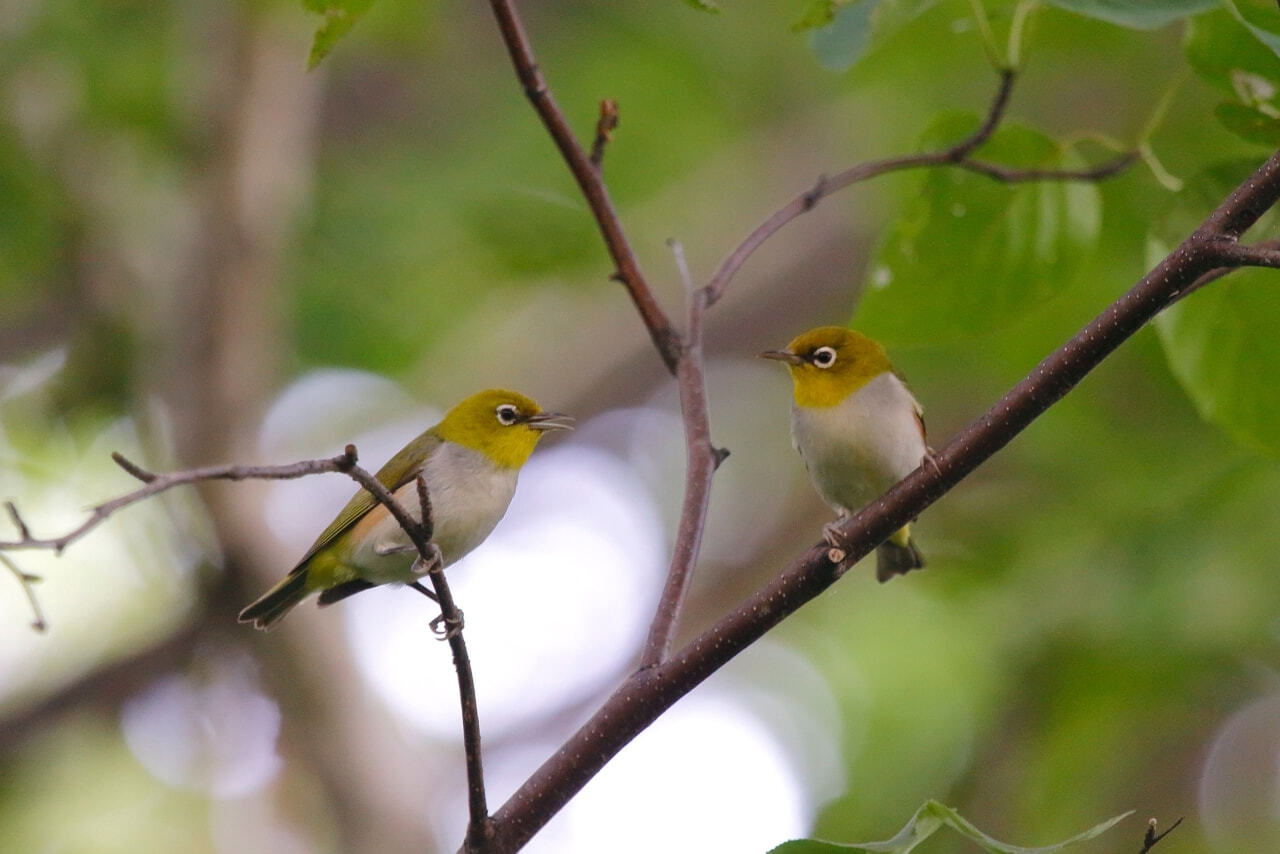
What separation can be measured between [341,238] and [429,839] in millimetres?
3954

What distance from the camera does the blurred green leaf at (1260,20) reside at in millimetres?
2281

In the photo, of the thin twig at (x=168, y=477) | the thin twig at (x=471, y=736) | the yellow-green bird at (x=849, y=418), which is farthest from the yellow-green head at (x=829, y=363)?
the thin twig at (x=168, y=477)

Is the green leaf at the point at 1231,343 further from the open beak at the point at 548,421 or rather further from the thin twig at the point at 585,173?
the open beak at the point at 548,421

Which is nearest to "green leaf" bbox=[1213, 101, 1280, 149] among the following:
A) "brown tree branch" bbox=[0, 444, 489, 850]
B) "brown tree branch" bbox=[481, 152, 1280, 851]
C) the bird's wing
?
"brown tree branch" bbox=[481, 152, 1280, 851]

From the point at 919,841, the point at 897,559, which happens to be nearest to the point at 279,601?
the point at 897,559

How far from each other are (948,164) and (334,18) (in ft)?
5.09

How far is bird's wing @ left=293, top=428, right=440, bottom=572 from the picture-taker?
156 inches

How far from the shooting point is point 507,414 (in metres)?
4.12

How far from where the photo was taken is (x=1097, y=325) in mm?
2229

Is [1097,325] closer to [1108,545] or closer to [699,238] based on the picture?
[1108,545]

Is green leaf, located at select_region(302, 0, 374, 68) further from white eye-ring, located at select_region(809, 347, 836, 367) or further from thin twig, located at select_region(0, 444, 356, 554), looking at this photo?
white eye-ring, located at select_region(809, 347, 836, 367)

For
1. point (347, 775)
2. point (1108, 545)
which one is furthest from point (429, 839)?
point (1108, 545)

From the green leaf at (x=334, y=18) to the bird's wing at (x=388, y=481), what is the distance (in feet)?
4.68

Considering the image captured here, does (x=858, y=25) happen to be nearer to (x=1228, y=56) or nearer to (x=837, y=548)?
(x=1228, y=56)
